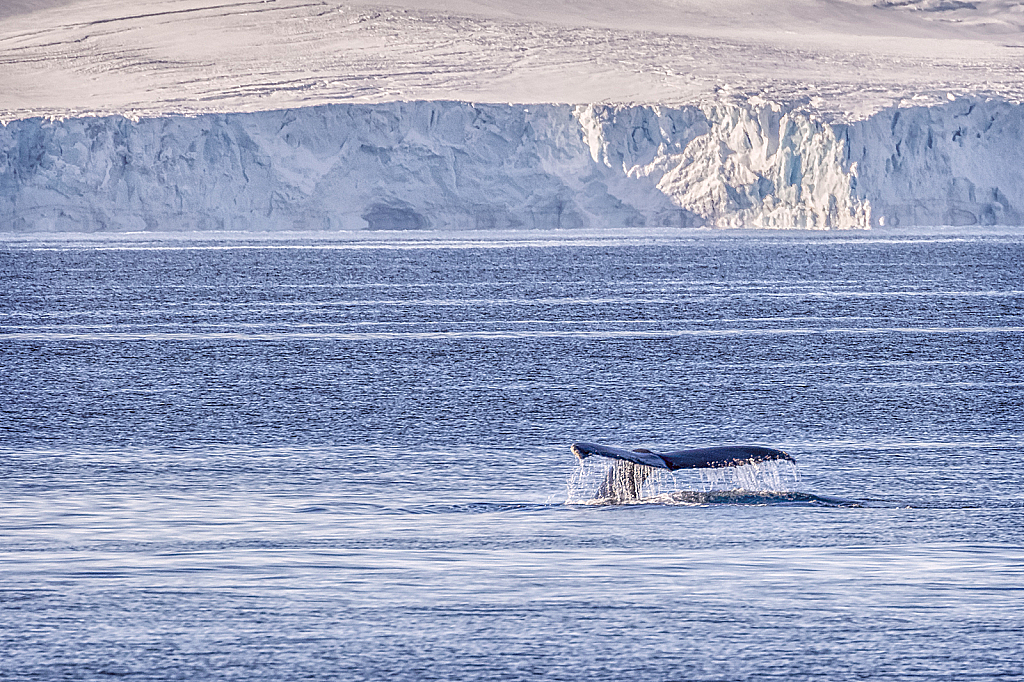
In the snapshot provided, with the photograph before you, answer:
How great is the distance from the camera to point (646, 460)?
15.0 m

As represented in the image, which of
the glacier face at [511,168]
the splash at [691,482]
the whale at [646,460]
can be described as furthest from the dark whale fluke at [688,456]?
the glacier face at [511,168]

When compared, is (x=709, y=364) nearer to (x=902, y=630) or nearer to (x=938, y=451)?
(x=938, y=451)

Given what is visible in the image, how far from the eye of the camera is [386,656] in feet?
33.3

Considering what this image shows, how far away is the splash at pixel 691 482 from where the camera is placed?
1573cm

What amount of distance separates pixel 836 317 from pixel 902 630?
3552cm

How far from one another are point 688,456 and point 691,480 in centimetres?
172

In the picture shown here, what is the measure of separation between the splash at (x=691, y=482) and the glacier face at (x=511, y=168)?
80647 mm

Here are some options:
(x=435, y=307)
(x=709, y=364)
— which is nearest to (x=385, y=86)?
(x=435, y=307)

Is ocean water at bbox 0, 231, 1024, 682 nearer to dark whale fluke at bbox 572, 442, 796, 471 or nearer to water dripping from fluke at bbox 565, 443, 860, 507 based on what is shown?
water dripping from fluke at bbox 565, 443, 860, 507

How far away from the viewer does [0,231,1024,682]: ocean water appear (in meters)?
10.3

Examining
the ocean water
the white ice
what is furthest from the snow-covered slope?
the ocean water

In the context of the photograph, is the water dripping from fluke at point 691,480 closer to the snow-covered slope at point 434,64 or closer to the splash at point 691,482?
the splash at point 691,482

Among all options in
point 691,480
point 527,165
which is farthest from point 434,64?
point 691,480

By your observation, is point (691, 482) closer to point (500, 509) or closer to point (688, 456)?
point (688, 456)
